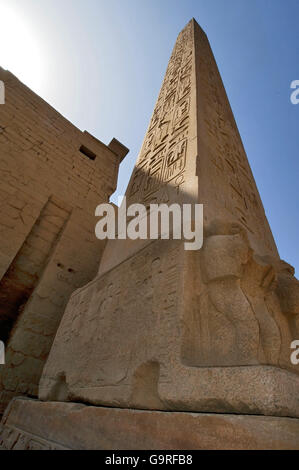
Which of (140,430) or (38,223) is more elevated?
(38,223)

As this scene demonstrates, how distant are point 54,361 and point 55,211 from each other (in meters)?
2.03

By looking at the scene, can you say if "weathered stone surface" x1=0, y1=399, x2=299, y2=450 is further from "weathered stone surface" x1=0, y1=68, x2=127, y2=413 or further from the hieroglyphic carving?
the hieroglyphic carving

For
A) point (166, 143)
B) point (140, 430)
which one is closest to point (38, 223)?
point (166, 143)

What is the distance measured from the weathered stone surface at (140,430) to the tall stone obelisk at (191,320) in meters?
0.06

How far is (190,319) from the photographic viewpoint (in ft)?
4.05

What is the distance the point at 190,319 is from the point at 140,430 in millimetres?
481

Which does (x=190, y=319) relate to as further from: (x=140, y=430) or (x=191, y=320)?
(x=140, y=430)

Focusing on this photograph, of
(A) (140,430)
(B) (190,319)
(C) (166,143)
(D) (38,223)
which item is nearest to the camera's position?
(A) (140,430)

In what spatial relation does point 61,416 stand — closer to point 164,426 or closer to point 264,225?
point 164,426

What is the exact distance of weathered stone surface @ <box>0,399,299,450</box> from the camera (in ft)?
2.55

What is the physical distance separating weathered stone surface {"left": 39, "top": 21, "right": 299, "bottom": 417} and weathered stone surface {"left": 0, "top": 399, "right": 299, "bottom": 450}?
2.6 inches

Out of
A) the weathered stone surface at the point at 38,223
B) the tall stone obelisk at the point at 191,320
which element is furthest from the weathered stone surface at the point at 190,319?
the weathered stone surface at the point at 38,223

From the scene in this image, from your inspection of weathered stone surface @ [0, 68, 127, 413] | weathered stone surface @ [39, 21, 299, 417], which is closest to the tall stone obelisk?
weathered stone surface @ [39, 21, 299, 417]

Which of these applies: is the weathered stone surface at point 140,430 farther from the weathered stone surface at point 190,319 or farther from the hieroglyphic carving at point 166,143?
the hieroglyphic carving at point 166,143
